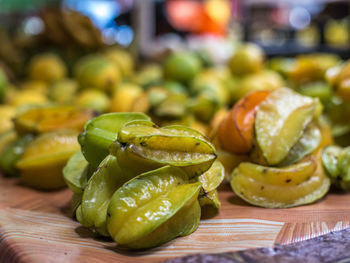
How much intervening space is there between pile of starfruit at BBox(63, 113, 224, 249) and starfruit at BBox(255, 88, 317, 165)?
22cm

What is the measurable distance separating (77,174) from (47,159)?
268mm

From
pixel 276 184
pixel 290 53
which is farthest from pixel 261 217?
pixel 290 53

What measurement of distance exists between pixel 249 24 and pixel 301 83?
3824 mm

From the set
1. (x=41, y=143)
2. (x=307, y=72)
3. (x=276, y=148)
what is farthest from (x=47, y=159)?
(x=307, y=72)

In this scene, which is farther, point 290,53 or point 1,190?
point 290,53

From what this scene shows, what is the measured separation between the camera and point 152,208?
88 cm

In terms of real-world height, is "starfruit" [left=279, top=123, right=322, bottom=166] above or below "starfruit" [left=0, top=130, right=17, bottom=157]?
above

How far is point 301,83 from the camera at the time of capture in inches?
73.5

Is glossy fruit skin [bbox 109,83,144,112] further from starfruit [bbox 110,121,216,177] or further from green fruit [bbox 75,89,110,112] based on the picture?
starfruit [bbox 110,121,216,177]

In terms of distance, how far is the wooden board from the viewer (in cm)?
88

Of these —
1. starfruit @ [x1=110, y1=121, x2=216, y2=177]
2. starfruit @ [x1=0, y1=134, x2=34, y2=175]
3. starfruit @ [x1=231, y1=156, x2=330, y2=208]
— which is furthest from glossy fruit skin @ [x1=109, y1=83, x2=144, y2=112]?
starfruit @ [x1=110, y1=121, x2=216, y2=177]

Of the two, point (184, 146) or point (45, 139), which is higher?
point (184, 146)

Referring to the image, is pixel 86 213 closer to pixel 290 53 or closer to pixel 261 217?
pixel 261 217

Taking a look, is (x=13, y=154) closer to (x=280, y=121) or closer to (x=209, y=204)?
(x=209, y=204)
